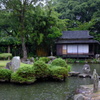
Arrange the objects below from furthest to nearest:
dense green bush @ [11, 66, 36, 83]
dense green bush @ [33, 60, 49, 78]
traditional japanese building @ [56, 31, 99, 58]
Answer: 1. traditional japanese building @ [56, 31, 99, 58]
2. dense green bush @ [33, 60, 49, 78]
3. dense green bush @ [11, 66, 36, 83]

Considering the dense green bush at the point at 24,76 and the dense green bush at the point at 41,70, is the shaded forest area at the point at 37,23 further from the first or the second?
the dense green bush at the point at 24,76

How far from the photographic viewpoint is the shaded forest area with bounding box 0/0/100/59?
82.9ft

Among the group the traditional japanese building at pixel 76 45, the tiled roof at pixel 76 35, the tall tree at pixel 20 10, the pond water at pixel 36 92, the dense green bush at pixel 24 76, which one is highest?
the tall tree at pixel 20 10

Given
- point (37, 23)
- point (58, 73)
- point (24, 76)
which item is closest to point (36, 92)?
point (24, 76)

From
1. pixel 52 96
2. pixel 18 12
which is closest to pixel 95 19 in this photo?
pixel 18 12

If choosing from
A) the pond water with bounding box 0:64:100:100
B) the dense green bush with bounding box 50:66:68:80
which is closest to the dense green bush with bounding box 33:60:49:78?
the dense green bush with bounding box 50:66:68:80

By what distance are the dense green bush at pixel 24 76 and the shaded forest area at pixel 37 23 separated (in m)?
14.2

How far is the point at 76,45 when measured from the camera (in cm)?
2934

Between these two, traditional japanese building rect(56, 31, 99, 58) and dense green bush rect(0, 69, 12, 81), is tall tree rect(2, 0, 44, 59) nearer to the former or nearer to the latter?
traditional japanese building rect(56, 31, 99, 58)

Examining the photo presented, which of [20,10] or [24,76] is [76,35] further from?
[24,76]

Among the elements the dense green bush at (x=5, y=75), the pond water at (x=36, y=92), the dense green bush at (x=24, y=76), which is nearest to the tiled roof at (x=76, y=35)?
the dense green bush at (x=24, y=76)

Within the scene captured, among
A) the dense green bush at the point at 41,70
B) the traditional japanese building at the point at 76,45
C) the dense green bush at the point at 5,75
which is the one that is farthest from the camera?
the traditional japanese building at the point at 76,45

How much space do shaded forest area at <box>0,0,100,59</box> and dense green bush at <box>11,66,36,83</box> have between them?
14165 millimetres

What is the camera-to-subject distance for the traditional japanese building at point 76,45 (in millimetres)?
28828
